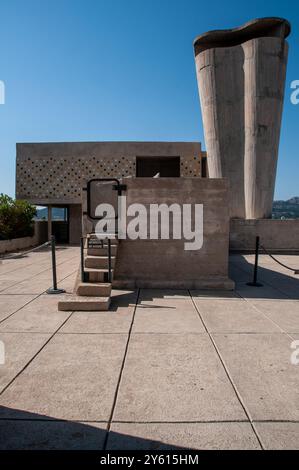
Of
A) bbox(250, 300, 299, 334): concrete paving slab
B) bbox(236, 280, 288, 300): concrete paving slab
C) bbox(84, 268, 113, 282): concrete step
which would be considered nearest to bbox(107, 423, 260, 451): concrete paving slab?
bbox(250, 300, 299, 334): concrete paving slab

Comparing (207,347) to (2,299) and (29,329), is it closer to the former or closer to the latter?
(29,329)

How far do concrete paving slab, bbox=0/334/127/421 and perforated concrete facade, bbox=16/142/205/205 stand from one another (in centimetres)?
1786

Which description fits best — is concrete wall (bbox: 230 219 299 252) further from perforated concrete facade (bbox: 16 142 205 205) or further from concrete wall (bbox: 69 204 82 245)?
concrete wall (bbox: 69 204 82 245)

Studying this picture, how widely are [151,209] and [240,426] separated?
5.29m

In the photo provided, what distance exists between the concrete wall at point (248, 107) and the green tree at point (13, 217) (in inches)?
474

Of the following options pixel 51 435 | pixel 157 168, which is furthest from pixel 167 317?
pixel 157 168

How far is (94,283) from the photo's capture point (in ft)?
19.1

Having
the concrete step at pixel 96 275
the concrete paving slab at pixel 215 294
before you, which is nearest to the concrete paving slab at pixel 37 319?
the concrete step at pixel 96 275

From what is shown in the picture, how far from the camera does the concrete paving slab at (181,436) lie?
2.04 metres

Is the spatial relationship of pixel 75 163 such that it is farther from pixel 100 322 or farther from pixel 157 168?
pixel 100 322

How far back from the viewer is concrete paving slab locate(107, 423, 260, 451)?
2.04 m

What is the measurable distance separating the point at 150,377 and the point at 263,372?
1223 millimetres

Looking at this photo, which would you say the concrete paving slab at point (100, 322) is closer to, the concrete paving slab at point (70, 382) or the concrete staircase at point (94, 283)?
the concrete staircase at point (94, 283)
